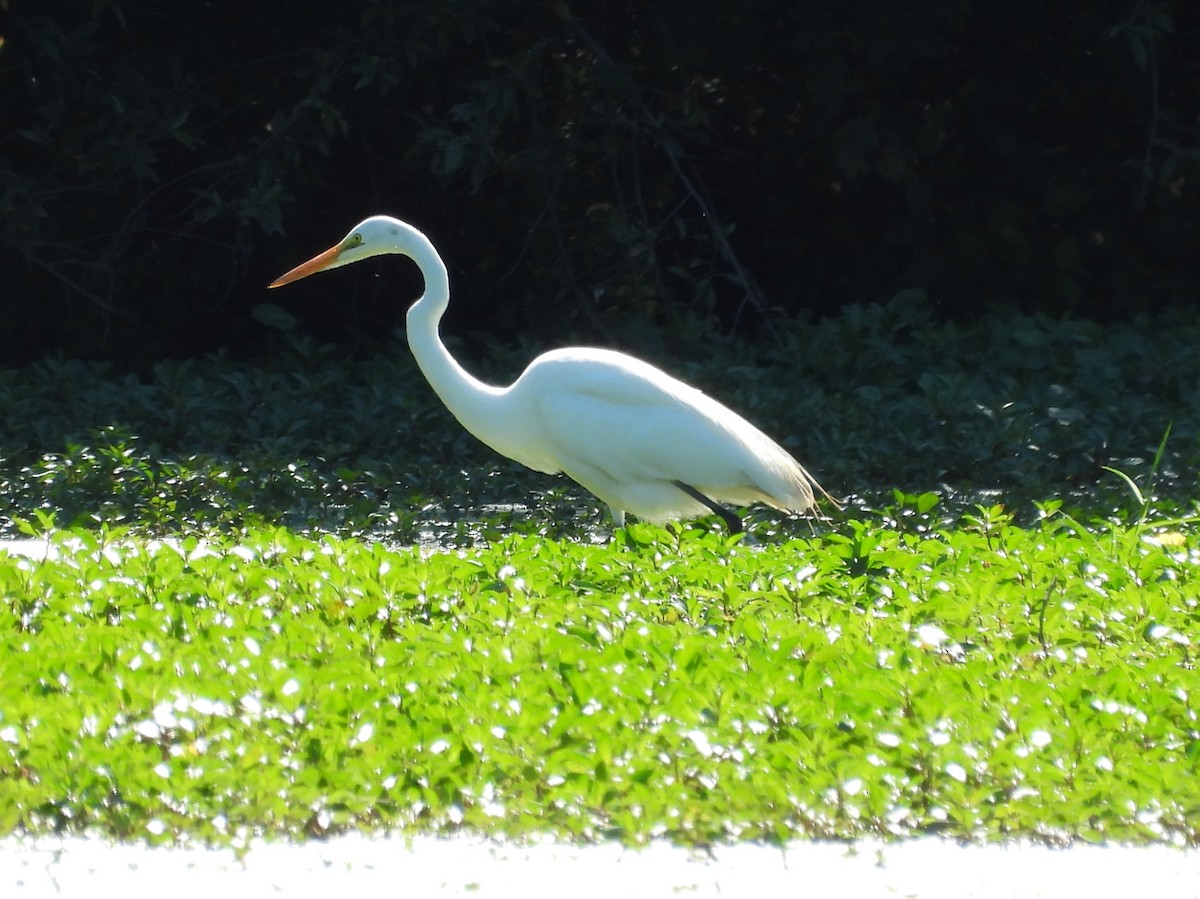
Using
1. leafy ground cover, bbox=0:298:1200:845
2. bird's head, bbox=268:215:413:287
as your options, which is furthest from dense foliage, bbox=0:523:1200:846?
bird's head, bbox=268:215:413:287

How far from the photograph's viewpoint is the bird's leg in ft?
18.0

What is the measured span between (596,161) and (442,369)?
4309 millimetres

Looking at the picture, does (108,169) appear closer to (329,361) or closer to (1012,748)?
(329,361)

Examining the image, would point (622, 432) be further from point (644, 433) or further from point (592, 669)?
point (592, 669)

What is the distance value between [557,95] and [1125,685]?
23.9 ft

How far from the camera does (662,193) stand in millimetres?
10062

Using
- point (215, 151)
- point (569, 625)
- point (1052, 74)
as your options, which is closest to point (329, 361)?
point (215, 151)

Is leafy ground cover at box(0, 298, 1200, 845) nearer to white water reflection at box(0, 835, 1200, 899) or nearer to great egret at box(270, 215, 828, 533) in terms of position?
white water reflection at box(0, 835, 1200, 899)

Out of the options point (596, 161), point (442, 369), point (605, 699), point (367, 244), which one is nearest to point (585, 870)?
point (605, 699)

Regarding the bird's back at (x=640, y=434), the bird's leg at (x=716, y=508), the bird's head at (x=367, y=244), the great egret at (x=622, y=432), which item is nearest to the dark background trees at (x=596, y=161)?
the bird's head at (x=367, y=244)

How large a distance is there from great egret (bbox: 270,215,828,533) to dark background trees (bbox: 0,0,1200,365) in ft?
9.03

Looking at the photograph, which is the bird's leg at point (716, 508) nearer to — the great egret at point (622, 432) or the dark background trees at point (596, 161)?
the great egret at point (622, 432)

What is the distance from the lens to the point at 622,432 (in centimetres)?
545

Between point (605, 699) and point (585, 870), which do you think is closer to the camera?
point (585, 870)
